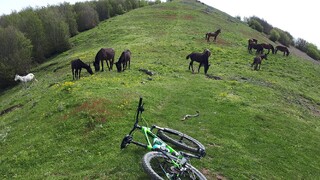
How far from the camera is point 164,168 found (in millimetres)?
12883

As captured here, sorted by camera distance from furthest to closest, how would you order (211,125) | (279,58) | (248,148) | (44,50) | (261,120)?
(44,50) → (279,58) → (261,120) → (211,125) → (248,148)

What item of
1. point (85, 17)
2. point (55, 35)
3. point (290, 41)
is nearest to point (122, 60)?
point (55, 35)

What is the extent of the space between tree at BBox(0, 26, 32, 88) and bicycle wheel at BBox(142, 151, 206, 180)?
167 feet

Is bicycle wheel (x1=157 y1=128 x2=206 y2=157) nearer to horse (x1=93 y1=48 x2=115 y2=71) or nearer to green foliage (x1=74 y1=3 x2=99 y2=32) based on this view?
horse (x1=93 y1=48 x2=115 y2=71)

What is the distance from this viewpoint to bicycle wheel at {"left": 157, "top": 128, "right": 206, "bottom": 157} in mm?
15552

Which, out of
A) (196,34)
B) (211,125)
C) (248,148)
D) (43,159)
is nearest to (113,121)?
(43,159)

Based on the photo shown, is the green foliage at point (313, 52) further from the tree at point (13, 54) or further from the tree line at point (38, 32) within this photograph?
the tree at point (13, 54)

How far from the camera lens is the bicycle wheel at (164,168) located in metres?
11.9

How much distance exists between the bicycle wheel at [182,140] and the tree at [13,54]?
1888 inches

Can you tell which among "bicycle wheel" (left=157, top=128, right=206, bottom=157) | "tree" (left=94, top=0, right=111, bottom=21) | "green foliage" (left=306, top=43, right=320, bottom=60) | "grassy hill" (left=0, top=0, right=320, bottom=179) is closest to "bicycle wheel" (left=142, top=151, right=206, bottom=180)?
"grassy hill" (left=0, top=0, right=320, bottom=179)

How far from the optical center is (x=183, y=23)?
77062 mm

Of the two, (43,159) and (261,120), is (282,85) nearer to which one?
(261,120)

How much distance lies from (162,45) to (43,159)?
40.6m

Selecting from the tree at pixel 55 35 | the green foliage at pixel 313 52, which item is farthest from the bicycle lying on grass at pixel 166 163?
the green foliage at pixel 313 52
